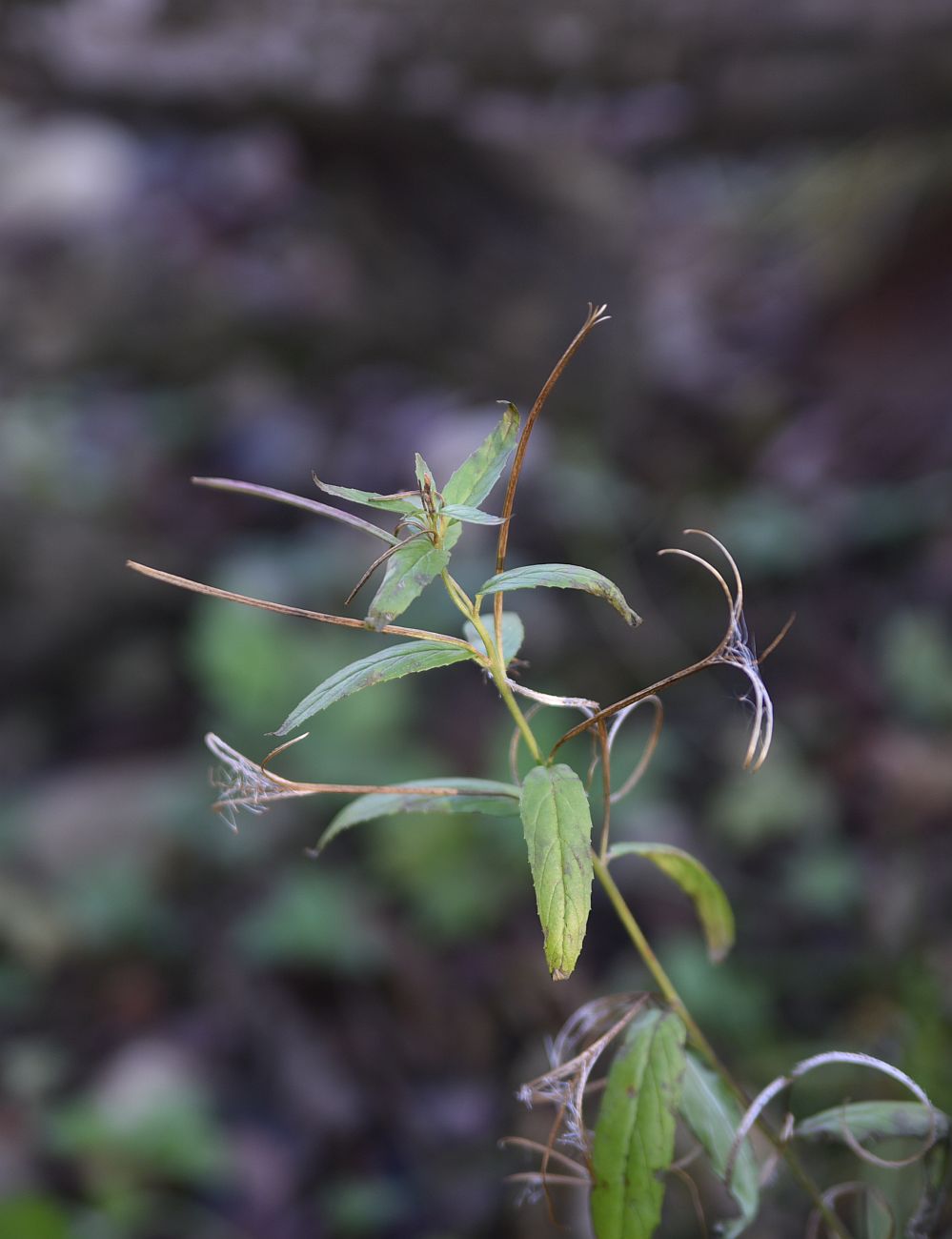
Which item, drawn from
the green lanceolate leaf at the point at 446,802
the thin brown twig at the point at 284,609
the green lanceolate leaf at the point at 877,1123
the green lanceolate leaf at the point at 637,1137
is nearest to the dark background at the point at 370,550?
the green lanceolate leaf at the point at 877,1123

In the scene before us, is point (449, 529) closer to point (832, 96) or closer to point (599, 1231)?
point (599, 1231)

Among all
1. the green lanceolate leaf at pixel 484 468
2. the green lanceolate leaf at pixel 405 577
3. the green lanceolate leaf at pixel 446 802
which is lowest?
the green lanceolate leaf at pixel 446 802

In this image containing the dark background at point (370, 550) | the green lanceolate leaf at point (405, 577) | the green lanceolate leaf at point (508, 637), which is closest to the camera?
the green lanceolate leaf at point (405, 577)

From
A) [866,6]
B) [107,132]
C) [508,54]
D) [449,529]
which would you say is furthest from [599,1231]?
[107,132]

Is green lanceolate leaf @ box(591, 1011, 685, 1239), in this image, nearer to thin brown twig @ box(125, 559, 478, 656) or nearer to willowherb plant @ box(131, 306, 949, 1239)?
willowherb plant @ box(131, 306, 949, 1239)

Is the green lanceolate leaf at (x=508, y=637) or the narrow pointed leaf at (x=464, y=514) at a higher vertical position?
the narrow pointed leaf at (x=464, y=514)

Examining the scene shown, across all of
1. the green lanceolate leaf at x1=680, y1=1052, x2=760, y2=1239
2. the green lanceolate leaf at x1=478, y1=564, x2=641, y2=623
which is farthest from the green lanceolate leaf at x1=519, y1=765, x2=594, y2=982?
the green lanceolate leaf at x1=680, y1=1052, x2=760, y2=1239

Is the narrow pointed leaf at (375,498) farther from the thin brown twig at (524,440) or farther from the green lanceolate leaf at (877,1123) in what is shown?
the green lanceolate leaf at (877,1123)
